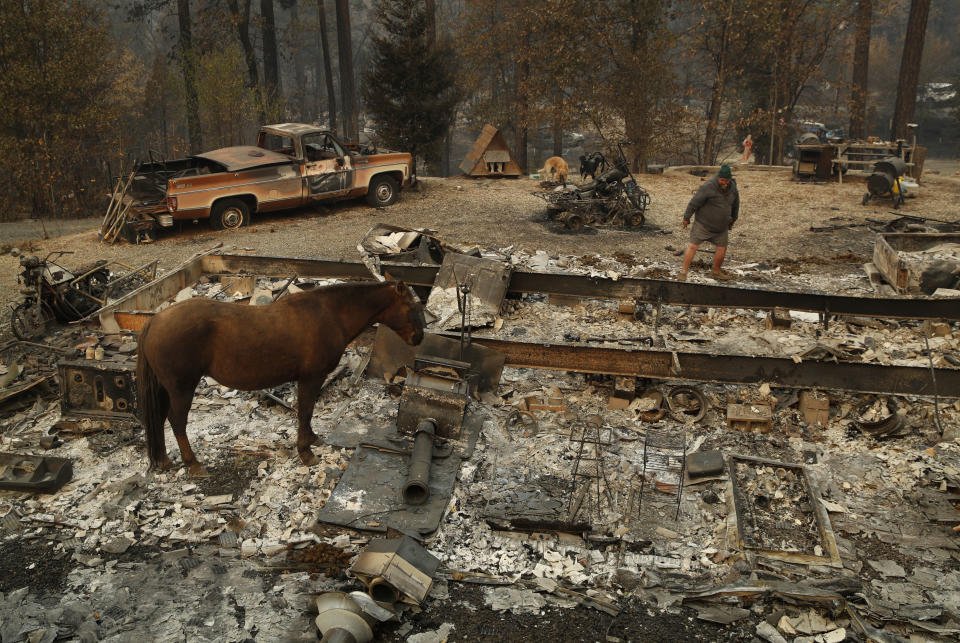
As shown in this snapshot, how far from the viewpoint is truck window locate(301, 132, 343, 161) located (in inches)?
592

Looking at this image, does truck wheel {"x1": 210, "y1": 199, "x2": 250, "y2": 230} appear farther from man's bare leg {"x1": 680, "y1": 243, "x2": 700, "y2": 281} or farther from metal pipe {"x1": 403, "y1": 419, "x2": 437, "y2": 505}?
A: metal pipe {"x1": 403, "y1": 419, "x2": 437, "y2": 505}

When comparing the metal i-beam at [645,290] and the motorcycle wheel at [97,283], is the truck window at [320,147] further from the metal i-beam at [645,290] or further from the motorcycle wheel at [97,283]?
the motorcycle wheel at [97,283]

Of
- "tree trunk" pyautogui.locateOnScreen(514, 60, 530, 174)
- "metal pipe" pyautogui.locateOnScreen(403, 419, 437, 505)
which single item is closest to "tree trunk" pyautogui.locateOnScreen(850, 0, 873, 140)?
"tree trunk" pyautogui.locateOnScreen(514, 60, 530, 174)

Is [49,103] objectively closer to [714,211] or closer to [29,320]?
[29,320]

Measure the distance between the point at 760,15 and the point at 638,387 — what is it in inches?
740

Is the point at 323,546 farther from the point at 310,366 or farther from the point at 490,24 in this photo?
the point at 490,24

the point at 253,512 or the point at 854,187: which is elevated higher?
the point at 854,187

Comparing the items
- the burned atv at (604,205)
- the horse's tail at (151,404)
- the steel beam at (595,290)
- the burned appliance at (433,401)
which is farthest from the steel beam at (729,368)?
the burned atv at (604,205)

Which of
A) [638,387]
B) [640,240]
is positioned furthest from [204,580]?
[640,240]

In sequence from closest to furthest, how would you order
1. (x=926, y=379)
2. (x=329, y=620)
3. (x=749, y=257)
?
(x=329, y=620) < (x=926, y=379) < (x=749, y=257)

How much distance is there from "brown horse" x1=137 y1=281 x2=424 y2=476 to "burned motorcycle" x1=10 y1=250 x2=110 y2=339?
438 centimetres

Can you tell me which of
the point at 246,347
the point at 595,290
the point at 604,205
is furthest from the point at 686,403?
the point at 604,205

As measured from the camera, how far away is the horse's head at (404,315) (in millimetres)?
6637

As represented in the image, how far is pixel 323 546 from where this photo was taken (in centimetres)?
528
